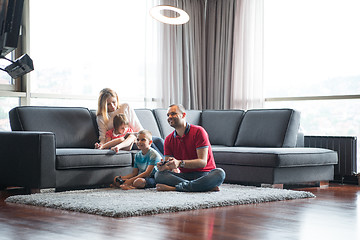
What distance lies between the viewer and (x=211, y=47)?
24.1 feet

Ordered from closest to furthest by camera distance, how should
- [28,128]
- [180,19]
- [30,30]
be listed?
[28,128], [180,19], [30,30]

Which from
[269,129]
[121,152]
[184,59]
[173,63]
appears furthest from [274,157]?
[184,59]

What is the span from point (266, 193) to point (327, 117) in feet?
7.66

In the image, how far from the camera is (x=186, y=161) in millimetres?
4203

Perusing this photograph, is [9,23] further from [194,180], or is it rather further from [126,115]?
[126,115]

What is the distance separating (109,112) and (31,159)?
1.10 meters

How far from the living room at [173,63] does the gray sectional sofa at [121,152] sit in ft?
2.34

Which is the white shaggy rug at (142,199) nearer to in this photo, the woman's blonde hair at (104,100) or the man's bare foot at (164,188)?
the man's bare foot at (164,188)

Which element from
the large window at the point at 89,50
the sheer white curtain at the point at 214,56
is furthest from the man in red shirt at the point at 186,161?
the sheer white curtain at the point at 214,56

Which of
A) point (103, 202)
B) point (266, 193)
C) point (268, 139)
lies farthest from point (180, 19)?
point (103, 202)

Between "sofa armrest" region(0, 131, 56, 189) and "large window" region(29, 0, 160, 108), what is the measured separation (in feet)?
4.95

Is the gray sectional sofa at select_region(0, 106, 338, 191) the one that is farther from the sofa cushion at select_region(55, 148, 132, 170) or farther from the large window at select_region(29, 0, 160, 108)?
the large window at select_region(29, 0, 160, 108)

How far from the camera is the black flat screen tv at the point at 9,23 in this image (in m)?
2.69

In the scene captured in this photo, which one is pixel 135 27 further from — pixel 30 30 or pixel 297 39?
pixel 297 39
